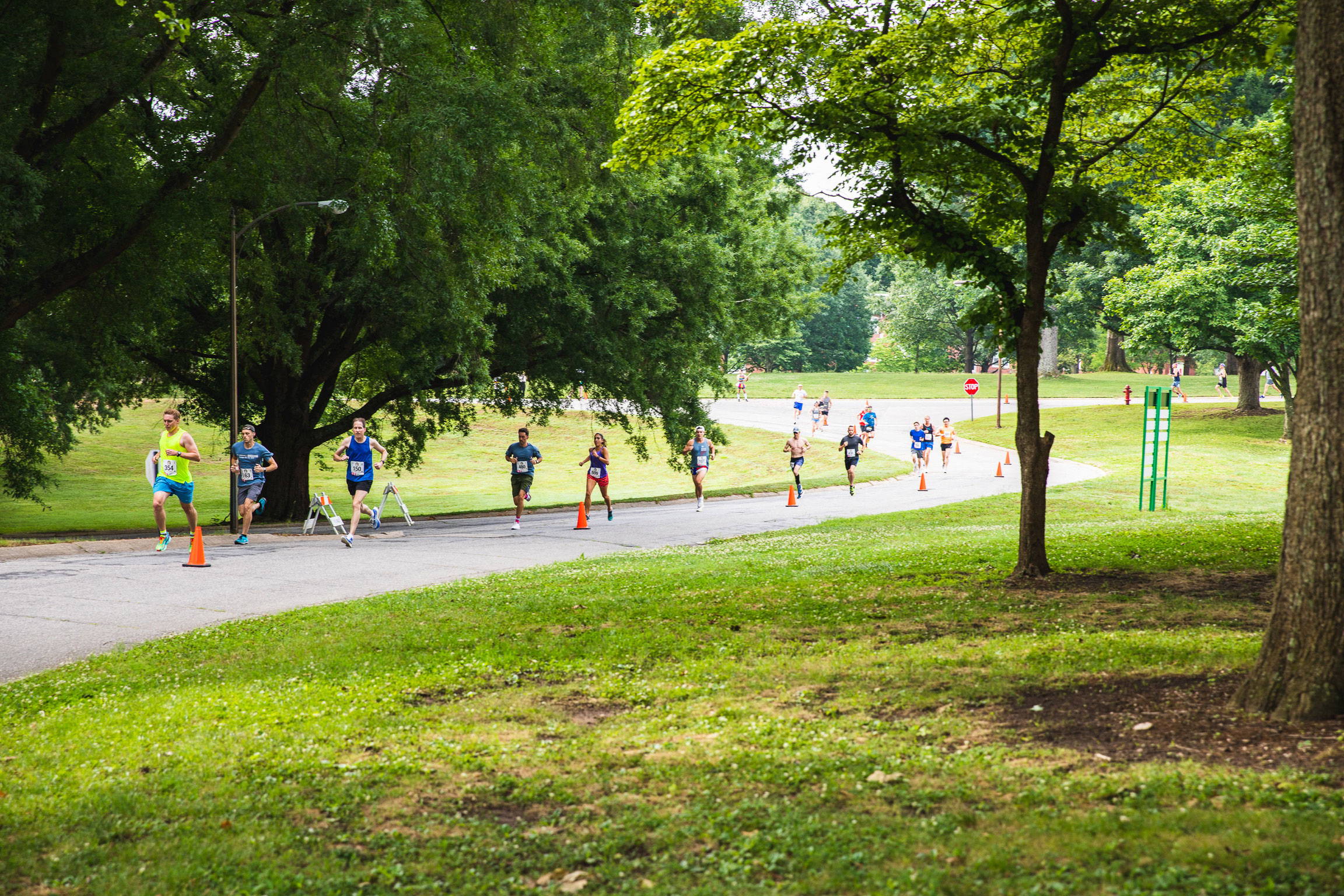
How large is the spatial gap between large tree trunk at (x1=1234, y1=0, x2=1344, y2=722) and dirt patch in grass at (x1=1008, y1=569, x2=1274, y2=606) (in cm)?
417

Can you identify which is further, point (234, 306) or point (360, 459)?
point (234, 306)

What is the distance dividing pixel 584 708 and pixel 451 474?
39.6 metres

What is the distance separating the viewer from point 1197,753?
492cm

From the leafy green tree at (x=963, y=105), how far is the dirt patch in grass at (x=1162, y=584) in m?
0.42

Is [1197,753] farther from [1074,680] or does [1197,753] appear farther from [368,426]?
[368,426]

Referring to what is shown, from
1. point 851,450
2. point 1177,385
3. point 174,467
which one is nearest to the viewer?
point 174,467

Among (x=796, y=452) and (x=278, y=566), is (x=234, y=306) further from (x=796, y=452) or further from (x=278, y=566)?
(x=796, y=452)

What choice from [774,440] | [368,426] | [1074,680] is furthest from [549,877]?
[774,440]

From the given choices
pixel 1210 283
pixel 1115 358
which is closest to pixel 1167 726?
pixel 1210 283

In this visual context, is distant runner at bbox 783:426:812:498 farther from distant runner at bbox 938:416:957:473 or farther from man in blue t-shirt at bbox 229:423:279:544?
man in blue t-shirt at bbox 229:423:279:544

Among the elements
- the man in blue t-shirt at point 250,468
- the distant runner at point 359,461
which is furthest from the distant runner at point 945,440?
the man in blue t-shirt at point 250,468

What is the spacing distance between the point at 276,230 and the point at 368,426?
689 cm

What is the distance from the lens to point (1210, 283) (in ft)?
135

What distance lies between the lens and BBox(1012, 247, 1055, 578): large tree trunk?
35.3 feet
